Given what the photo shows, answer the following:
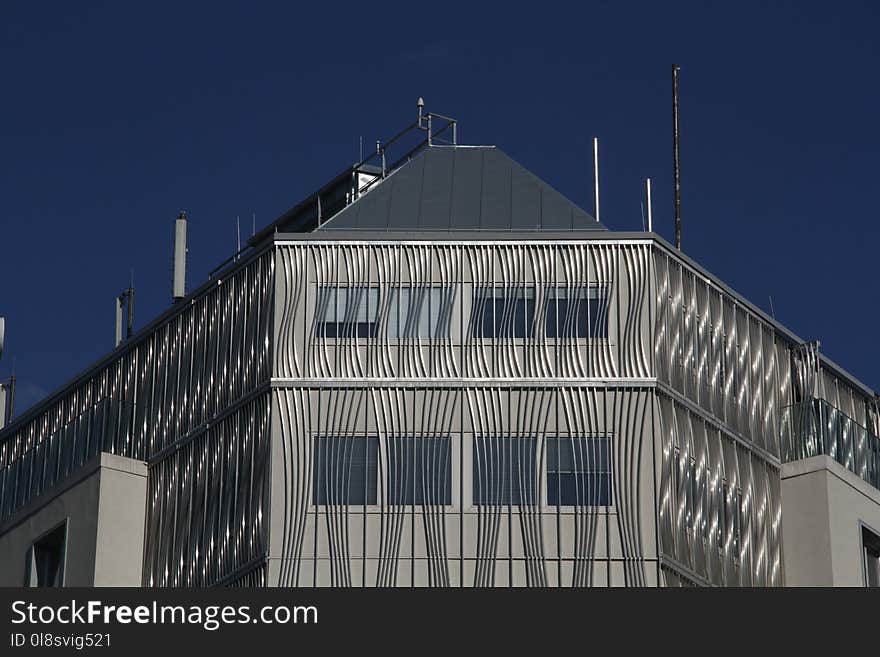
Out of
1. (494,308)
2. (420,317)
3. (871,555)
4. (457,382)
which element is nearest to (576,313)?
(494,308)

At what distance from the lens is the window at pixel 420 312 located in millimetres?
56312

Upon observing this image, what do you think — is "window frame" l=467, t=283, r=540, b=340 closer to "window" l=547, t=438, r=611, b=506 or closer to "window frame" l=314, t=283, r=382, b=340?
"window frame" l=314, t=283, r=382, b=340

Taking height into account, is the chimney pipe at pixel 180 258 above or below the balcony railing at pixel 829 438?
above

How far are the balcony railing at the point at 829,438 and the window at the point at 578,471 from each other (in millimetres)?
6114

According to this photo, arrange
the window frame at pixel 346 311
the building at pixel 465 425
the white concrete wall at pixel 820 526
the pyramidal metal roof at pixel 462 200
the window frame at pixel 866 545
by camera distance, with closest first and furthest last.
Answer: the building at pixel 465 425 < the window frame at pixel 346 311 < the white concrete wall at pixel 820 526 < the pyramidal metal roof at pixel 462 200 < the window frame at pixel 866 545

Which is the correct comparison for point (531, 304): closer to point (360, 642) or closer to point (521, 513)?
point (521, 513)

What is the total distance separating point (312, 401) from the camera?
55.7 metres

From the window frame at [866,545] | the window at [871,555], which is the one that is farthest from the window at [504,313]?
the window at [871,555]

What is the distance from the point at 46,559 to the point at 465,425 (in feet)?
40.1

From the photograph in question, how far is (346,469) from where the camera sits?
55.0 metres

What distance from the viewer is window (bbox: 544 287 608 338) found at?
5609 cm

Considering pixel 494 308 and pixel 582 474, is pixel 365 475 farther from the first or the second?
pixel 494 308

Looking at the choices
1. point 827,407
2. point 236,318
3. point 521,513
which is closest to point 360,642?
point 521,513

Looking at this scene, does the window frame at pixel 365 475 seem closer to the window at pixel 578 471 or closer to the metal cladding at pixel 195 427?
the metal cladding at pixel 195 427
